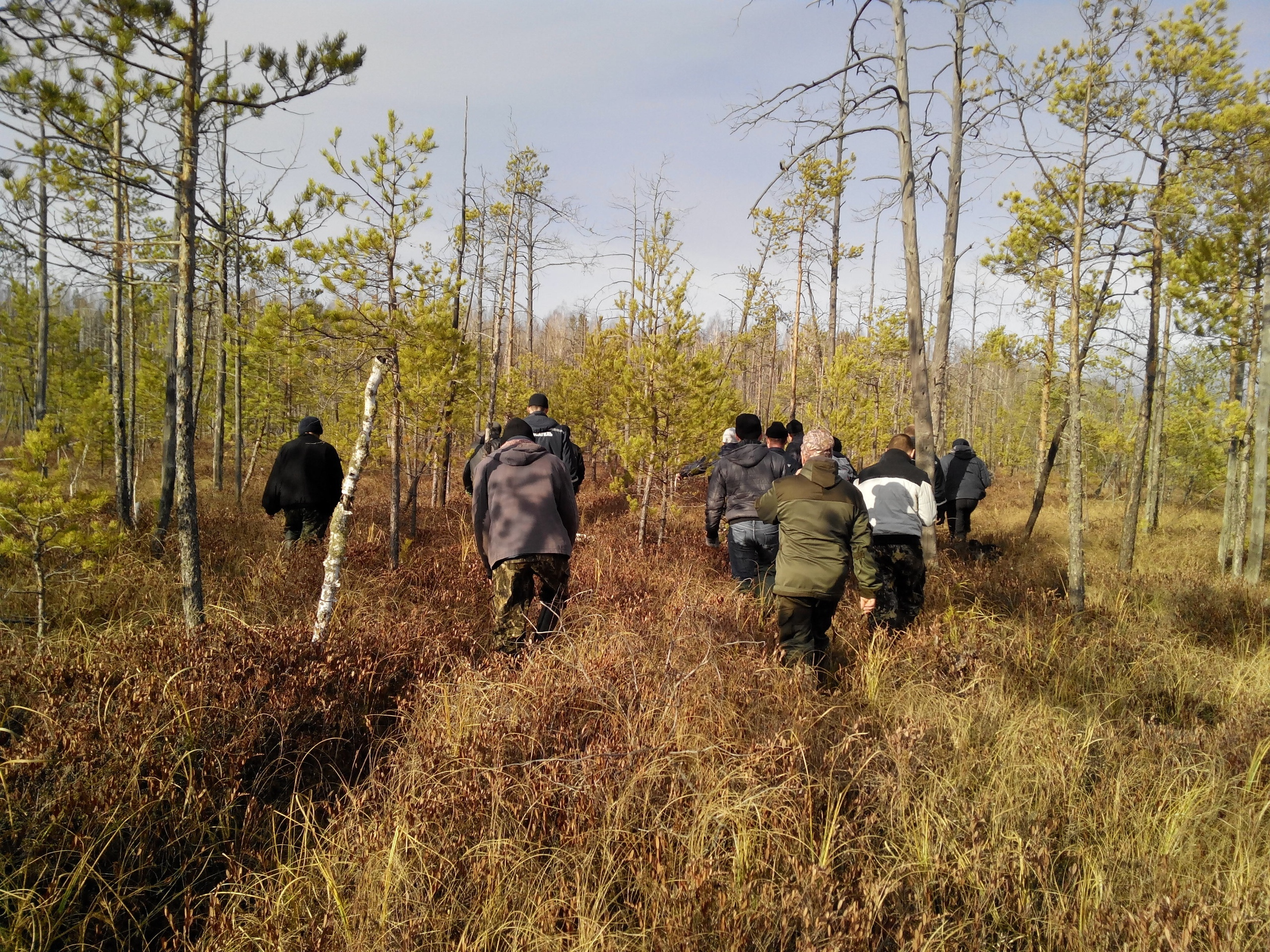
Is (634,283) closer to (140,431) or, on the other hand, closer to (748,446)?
(748,446)

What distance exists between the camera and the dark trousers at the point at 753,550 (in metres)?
5.81

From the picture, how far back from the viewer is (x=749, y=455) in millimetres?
6074

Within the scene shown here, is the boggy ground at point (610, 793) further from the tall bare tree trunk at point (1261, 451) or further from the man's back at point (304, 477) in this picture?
the tall bare tree trunk at point (1261, 451)

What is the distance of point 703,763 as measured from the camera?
270 centimetres

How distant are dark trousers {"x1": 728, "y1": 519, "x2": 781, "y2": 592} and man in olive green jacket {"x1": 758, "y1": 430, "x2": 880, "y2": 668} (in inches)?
62.3

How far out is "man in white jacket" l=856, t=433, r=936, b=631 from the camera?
506cm

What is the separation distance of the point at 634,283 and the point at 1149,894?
8043 millimetres

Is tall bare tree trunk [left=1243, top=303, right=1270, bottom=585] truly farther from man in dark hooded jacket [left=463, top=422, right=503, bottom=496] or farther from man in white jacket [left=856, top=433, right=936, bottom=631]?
man in dark hooded jacket [left=463, top=422, right=503, bottom=496]

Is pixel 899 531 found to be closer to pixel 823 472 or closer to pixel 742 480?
pixel 823 472

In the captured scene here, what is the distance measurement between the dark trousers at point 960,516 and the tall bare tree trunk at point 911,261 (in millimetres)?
2888

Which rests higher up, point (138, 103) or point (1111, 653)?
point (138, 103)

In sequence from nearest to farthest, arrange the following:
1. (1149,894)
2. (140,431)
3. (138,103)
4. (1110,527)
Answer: (1149,894), (138,103), (1110,527), (140,431)

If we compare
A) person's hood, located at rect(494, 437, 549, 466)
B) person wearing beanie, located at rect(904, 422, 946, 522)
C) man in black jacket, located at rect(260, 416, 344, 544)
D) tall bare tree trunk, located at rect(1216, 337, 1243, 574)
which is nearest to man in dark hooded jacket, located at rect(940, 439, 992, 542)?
person wearing beanie, located at rect(904, 422, 946, 522)

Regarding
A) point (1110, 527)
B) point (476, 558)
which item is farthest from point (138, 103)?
point (1110, 527)
